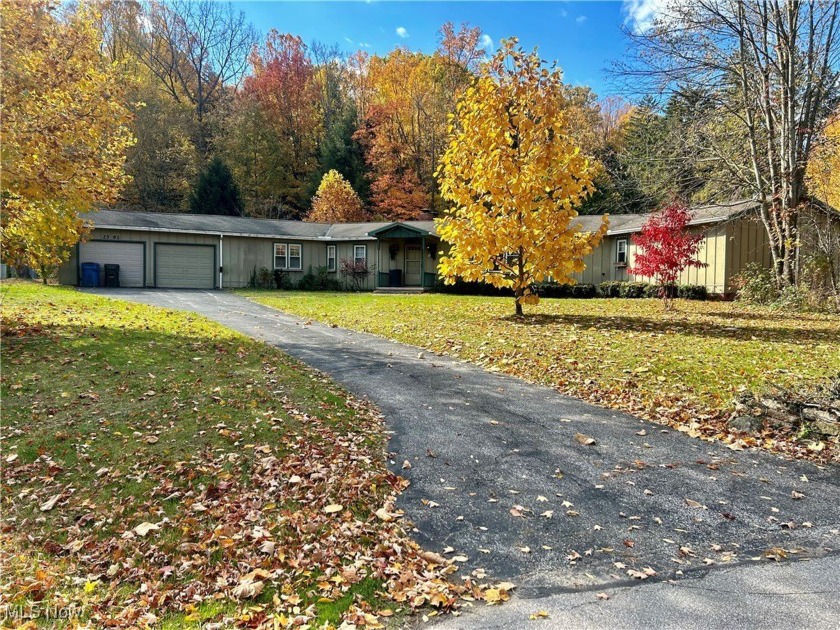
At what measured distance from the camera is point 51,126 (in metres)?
8.22

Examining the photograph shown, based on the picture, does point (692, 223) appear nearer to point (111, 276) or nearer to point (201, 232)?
point (201, 232)

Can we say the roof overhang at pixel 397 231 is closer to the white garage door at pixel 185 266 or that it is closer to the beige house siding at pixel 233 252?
the beige house siding at pixel 233 252

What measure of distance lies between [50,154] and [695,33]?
16.3m

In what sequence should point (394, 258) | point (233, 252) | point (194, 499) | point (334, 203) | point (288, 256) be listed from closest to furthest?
point (194, 499) → point (233, 252) → point (288, 256) → point (394, 258) → point (334, 203)

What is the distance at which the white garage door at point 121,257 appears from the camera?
22.0m

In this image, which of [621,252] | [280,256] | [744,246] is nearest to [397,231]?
[280,256]

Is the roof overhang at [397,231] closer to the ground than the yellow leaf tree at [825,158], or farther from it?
closer to the ground

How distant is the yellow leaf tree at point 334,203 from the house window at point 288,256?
553 centimetres

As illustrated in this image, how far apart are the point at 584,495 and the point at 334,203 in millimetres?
29304

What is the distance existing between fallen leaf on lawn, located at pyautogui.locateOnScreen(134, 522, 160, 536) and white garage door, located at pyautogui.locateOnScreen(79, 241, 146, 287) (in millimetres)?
21777

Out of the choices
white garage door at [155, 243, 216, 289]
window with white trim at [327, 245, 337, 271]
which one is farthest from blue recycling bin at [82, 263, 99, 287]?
window with white trim at [327, 245, 337, 271]

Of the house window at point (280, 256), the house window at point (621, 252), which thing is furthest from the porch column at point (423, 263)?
the house window at point (621, 252)

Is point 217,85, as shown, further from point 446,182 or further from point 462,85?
point 446,182

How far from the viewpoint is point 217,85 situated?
133 feet
